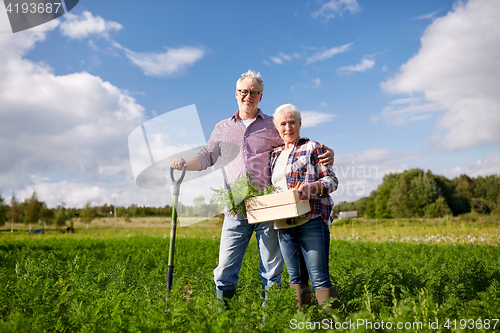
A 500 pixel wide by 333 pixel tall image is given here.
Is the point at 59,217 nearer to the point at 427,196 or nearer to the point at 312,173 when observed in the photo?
the point at 312,173

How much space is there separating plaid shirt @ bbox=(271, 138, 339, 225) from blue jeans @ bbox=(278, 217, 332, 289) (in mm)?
101

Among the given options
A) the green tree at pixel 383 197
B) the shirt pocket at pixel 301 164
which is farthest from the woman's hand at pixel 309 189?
the green tree at pixel 383 197

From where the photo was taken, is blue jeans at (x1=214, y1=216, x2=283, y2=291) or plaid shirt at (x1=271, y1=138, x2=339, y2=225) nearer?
plaid shirt at (x1=271, y1=138, x2=339, y2=225)

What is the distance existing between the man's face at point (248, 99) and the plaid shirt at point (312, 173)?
69 cm

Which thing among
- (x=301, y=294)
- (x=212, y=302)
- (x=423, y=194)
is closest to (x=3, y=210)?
(x=212, y=302)

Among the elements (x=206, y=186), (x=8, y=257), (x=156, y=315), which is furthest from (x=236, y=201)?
(x=8, y=257)

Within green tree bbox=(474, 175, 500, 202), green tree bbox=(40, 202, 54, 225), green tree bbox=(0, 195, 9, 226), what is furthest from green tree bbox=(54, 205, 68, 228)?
green tree bbox=(474, 175, 500, 202)

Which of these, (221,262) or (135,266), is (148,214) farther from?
(221,262)

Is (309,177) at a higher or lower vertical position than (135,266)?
higher

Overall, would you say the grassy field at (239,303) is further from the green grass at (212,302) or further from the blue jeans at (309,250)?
the blue jeans at (309,250)

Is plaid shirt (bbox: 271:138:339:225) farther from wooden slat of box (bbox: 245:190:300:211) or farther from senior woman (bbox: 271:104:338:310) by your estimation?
wooden slat of box (bbox: 245:190:300:211)

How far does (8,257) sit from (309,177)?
8.28m

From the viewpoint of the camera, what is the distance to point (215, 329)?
2.11 m

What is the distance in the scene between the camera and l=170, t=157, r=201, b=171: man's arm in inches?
126
